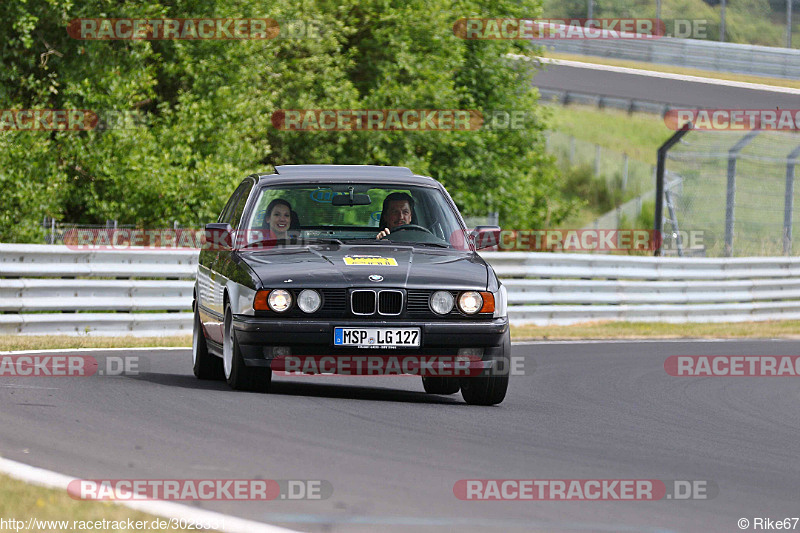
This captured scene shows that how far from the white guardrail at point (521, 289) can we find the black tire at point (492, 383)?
641cm

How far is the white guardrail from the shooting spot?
14789mm

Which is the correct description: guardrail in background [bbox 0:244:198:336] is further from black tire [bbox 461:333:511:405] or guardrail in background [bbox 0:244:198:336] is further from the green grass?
the green grass

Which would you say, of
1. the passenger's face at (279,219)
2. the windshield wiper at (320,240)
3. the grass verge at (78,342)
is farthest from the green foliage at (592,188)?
the windshield wiper at (320,240)

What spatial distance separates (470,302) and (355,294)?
0.73 meters

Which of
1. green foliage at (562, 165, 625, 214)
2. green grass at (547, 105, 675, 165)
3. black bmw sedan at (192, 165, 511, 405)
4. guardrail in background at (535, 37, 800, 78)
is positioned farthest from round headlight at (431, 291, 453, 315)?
green grass at (547, 105, 675, 165)

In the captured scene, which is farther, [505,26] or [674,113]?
[674,113]

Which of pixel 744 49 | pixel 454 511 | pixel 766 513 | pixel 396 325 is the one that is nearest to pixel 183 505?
pixel 454 511

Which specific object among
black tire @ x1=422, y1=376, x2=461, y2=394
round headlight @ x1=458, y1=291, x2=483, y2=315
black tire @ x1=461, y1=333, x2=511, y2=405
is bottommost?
black tire @ x1=422, y1=376, x2=461, y2=394

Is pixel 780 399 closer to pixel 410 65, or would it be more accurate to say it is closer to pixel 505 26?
pixel 410 65

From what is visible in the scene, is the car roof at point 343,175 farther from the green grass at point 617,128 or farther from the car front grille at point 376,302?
the green grass at point 617,128

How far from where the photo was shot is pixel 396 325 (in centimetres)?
902

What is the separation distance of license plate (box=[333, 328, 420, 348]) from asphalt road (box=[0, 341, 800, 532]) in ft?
1.31

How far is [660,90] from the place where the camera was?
46094 mm

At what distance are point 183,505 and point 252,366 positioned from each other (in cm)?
391
